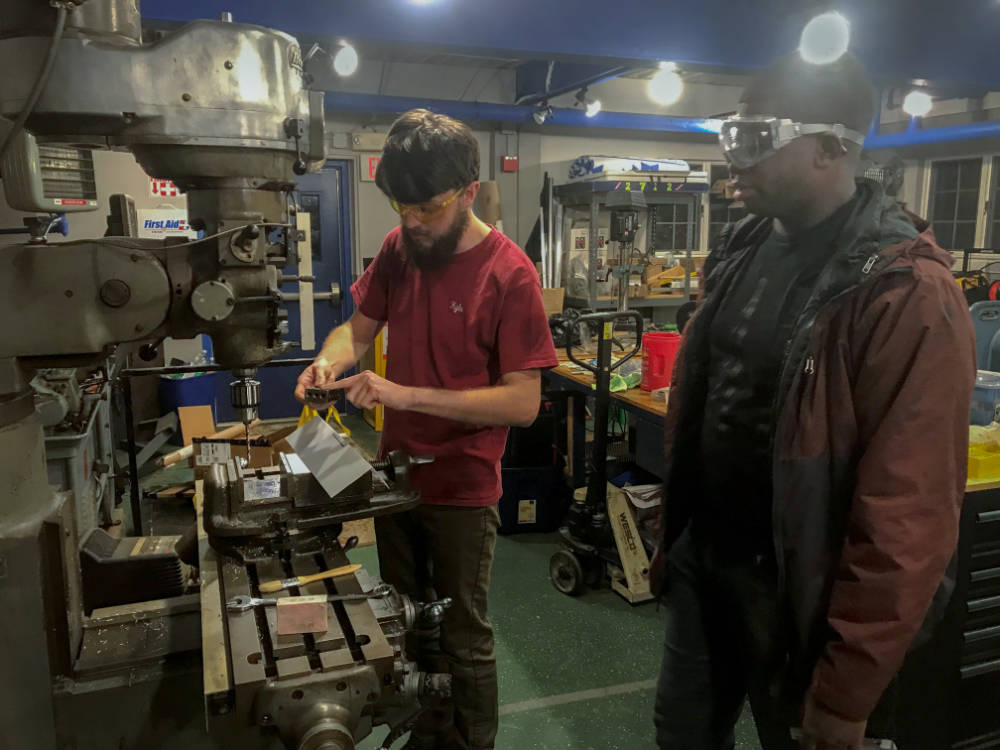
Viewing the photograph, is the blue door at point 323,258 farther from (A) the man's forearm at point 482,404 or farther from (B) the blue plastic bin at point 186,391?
(A) the man's forearm at point 482,404

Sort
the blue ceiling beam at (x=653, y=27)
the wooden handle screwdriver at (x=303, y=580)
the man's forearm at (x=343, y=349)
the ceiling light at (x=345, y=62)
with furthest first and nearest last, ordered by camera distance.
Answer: the ceiling light at (x=345, y=62) → the blue ceiling beam at (x=653, y=27) → the man's forearm at (x=343, y=349) → the wooden handle screwdriver at (x=303, y=580)

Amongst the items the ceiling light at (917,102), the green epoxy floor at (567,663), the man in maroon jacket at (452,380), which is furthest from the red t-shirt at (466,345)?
the ceiling light at (917,102)

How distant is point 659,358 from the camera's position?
297cm

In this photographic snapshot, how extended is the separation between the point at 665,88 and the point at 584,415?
4131 mm

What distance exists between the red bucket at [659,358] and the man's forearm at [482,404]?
1.54 meters

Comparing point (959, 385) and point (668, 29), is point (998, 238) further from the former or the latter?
point (959, 385)

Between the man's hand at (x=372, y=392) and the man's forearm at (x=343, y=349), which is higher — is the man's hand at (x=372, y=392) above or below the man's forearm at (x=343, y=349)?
below

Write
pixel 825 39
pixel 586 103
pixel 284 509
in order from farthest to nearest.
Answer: pixel 586 103 → pixel 825 39 → pixel 284 509

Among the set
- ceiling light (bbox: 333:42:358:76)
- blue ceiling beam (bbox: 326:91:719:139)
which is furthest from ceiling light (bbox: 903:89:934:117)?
ceiling light (bbox: 333:42:358:76)

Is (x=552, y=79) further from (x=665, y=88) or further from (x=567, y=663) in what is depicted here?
(x=567, y=663)

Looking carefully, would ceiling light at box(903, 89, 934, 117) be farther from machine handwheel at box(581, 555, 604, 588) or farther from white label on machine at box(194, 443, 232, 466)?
white label on machine at box(194, 443, 232, 466)

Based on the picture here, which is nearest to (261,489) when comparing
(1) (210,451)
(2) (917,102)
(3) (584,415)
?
(1) (210,451)

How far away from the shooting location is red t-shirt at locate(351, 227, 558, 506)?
1538 millimetres

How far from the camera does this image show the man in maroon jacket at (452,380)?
1.47 metres
